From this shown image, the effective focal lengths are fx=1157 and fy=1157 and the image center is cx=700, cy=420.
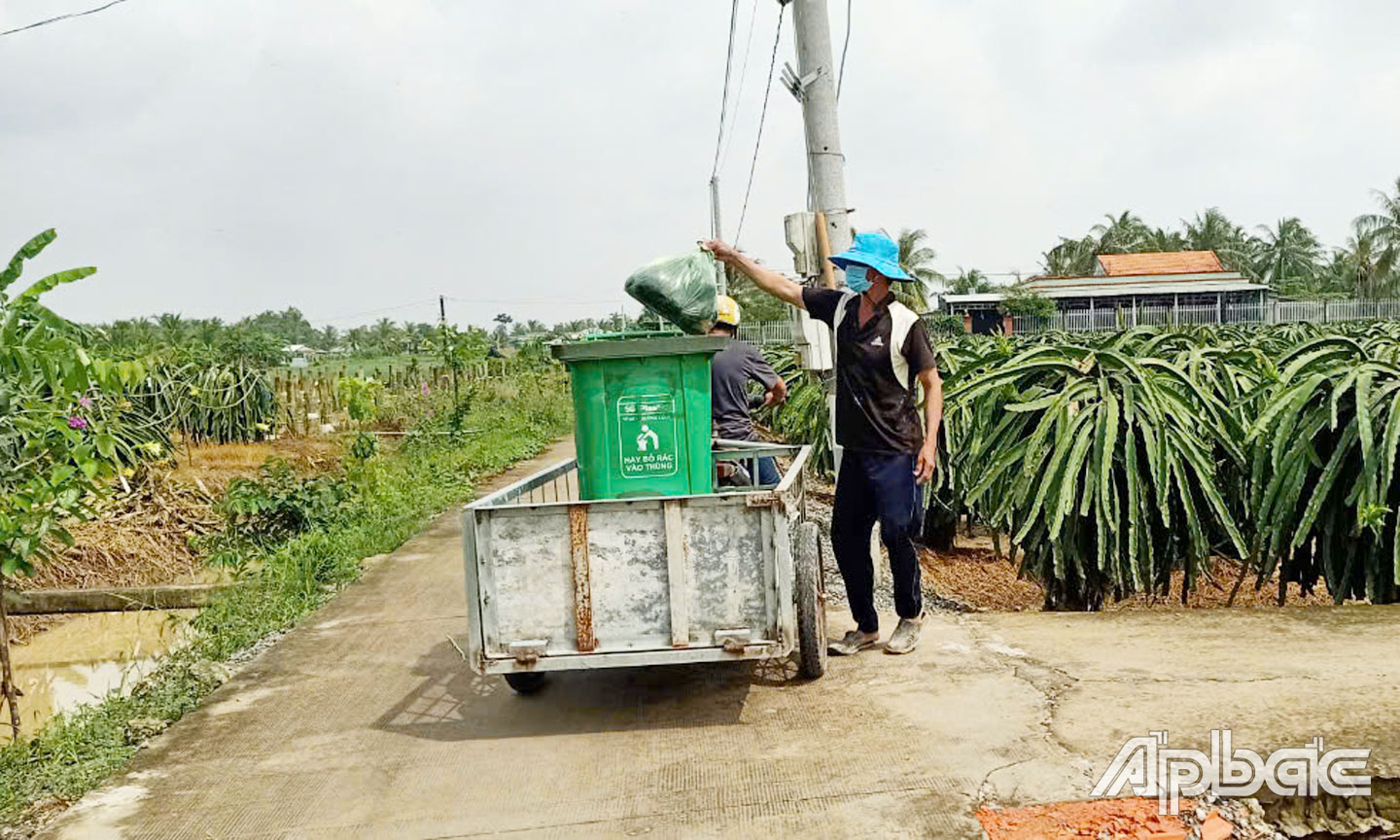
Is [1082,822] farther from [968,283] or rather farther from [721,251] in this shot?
[968,283]

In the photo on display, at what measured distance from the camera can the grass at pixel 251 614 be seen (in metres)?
4.53

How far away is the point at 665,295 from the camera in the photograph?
5016 millimetres

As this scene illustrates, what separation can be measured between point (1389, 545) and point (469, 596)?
489cm

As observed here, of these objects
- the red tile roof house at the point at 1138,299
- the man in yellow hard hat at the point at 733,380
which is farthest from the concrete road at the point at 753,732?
the red tile roof house at the point at 1138,299

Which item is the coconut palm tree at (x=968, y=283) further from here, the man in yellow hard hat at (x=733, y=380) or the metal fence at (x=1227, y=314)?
the man in yellow hard hat at (x=733, y=380)

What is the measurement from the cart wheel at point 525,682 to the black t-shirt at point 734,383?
1962 mm

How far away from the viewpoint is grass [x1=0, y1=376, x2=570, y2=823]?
178 inches

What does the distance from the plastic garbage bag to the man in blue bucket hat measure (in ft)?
0.55

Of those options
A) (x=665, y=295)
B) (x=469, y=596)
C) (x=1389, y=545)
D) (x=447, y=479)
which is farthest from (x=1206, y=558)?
(x=447, y=479)

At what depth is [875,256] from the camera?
510cm

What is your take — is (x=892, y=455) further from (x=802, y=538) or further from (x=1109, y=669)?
(x=1109, y=669)

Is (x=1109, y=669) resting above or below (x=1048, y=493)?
below

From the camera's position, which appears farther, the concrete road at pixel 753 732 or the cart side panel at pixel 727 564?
the cart side panel at pixel 727 564

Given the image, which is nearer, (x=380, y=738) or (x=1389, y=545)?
(x=380, y=738)
